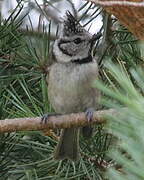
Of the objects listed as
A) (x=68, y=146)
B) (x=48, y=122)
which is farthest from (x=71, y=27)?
(x=48, y=122)

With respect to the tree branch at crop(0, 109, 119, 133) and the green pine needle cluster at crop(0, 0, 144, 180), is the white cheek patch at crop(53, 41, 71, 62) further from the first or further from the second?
the tree branch at crop(0, 109, 119, 133)

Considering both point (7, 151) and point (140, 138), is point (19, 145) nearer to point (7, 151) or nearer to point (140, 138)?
point (7, 151)

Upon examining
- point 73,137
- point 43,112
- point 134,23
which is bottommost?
point 73,137

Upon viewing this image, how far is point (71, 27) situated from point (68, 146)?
1.68ft

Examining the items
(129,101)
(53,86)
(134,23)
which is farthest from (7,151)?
(129,101)

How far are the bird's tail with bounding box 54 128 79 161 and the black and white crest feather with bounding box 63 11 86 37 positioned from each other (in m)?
0.42

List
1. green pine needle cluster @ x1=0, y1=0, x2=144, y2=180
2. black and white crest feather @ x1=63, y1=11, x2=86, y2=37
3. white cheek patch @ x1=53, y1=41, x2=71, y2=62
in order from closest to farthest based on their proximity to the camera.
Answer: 1. green pine needle cluster @ x1=0, y1=0, x2=144, y2=180
2. black and white crest feather @ x1=63, y1=11, x2=86, y2=37
3. white cheek patch @ x1=53, y1=41, x2=71, y2=62

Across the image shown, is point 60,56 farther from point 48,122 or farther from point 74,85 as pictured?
point 48,122

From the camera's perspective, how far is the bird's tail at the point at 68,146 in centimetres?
150

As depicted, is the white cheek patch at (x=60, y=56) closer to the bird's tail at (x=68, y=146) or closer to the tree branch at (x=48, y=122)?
the bird's tail at (x=68, y=146)

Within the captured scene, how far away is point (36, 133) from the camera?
1522 mm

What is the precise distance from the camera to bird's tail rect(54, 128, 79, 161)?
1.50 meters

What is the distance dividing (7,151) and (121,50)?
471 millimetres

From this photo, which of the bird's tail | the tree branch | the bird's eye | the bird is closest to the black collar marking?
the bird
